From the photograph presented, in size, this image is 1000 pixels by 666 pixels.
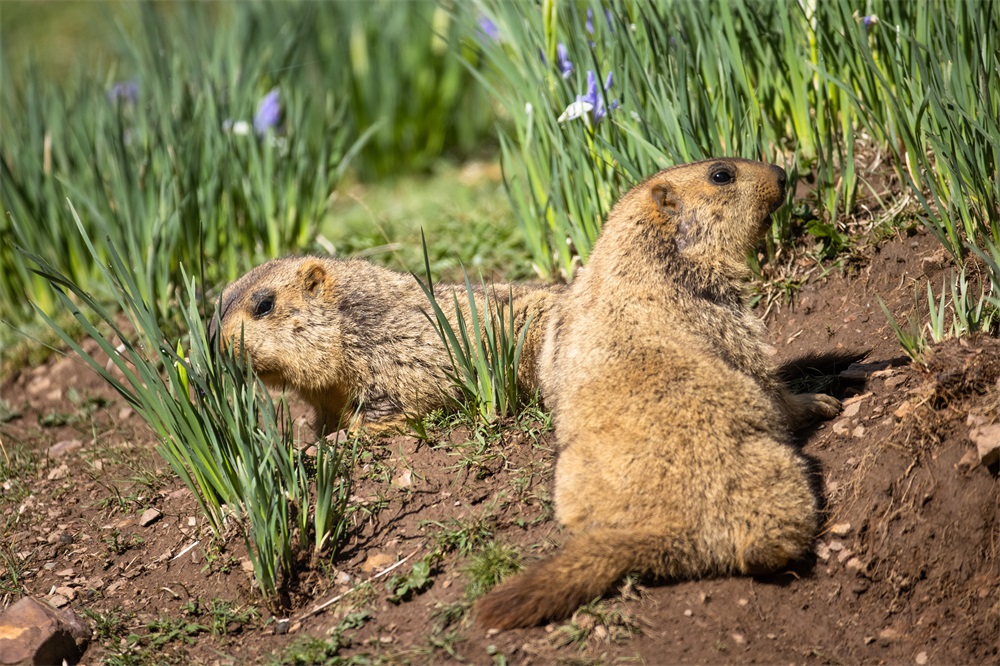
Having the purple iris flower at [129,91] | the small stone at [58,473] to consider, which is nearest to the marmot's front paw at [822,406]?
the small stone at [58,473]

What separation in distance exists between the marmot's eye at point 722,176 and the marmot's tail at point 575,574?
1506 mm

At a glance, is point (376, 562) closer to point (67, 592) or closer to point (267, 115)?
point (67, 592)

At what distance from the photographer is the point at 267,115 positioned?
5.90m

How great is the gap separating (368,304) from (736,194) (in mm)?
1750

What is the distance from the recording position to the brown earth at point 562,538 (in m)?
3.02

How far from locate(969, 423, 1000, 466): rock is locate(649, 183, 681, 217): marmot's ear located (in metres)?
1.36

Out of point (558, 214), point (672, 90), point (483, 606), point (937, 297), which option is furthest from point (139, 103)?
point (937, 297)

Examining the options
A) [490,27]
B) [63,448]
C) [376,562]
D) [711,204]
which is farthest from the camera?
[490,27]

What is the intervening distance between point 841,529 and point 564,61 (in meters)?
2.67

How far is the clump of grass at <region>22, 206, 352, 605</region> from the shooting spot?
10.8 ft

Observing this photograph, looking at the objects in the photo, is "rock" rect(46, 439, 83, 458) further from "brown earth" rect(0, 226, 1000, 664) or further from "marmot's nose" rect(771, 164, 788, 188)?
"marmot's nose" rect(771, 164, 788, 188)

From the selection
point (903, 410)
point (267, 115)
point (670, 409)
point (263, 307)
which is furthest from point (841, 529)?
point (267, 115)

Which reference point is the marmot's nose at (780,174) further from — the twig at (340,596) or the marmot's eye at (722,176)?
the twig at (340,596)

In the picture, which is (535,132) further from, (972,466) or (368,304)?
(972,466)
